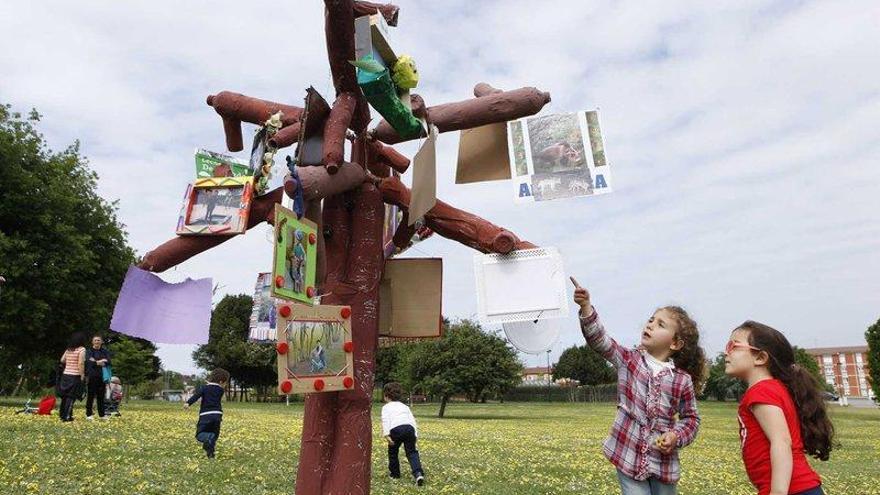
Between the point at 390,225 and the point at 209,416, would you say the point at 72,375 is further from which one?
the point at 390,225

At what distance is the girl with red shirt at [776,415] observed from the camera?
2.71 m

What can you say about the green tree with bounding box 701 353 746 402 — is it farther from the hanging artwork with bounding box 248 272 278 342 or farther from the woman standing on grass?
the hanging artwork with bounding box 248 272 278 342

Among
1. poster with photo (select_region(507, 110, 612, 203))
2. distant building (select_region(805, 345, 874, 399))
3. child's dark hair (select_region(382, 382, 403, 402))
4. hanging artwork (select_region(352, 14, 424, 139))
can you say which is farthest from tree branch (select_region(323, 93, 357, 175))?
distant building (select_region(805, 345, 874, 399))

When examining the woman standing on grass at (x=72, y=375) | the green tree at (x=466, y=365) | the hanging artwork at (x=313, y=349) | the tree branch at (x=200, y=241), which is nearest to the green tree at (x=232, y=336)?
the green tree at (x=466, y=365)

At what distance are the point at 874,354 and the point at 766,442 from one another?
96.3ft

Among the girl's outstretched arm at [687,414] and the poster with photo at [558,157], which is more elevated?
the poster with photo at [558,157]

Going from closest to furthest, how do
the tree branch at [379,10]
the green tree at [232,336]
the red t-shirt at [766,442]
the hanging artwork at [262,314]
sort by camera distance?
the red t-shirt at [766,442]
the tree branch at [379,10]
the hanging artwork at [262,314]
the green tree at [232,336]

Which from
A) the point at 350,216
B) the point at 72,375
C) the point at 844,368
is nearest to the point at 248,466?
the point at 72,375

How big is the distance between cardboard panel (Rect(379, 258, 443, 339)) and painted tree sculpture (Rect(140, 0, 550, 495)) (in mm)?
238

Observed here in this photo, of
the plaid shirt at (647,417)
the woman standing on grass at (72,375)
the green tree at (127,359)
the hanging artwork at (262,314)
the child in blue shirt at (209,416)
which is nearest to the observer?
the plaid shirt at (647,417)

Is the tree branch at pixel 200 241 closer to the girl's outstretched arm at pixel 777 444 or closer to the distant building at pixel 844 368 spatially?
the girl's outstretched arm at pixel 777 444

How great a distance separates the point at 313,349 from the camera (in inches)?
123

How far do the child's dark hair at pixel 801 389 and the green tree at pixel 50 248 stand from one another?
53.0 ft

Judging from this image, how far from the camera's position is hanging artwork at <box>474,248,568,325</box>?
3.73 m
